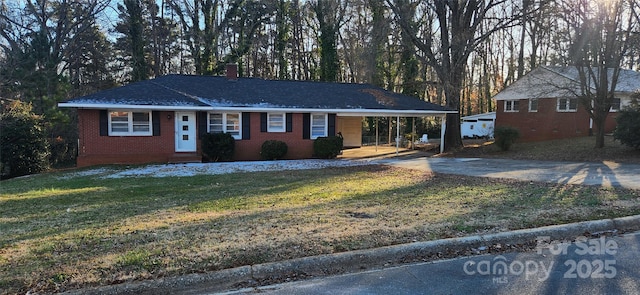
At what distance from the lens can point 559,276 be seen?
13.6 ft

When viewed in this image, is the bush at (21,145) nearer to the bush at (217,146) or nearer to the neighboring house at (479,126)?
the bush at (217,146)

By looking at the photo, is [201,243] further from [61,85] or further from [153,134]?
[61,85]

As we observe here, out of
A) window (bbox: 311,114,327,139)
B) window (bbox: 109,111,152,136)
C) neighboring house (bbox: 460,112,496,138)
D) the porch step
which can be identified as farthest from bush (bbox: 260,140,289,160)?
neighboring house (bbox: 460,112,496,138)

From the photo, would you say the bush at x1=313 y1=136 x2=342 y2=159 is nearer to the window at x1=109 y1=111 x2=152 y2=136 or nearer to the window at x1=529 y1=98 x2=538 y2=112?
the window at x1=109 y1=111 x2=152 y2=136

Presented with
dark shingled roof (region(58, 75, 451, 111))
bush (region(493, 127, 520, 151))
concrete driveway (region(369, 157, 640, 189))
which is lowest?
concrete driveway (region(369, 157, 640, 189))

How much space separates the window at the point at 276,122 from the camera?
19094 mm

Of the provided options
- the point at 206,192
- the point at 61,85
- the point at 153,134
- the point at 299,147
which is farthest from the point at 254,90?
the point at 206,192

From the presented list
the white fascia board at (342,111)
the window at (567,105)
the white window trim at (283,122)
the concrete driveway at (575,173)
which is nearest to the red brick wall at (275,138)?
the white window trim at (283,122)

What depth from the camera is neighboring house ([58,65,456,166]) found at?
1644cm

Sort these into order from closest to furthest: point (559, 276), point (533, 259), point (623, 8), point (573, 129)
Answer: point (559, 276)
point (533, 259)
point (623, 8)
point (573, 129)

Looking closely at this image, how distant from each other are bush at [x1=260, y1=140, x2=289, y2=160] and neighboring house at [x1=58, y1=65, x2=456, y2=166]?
58 cm

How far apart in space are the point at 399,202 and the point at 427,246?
2.84 m

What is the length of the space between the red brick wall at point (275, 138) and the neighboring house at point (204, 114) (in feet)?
0.15

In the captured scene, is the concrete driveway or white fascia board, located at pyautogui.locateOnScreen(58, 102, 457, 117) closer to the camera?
the concrete driveway
